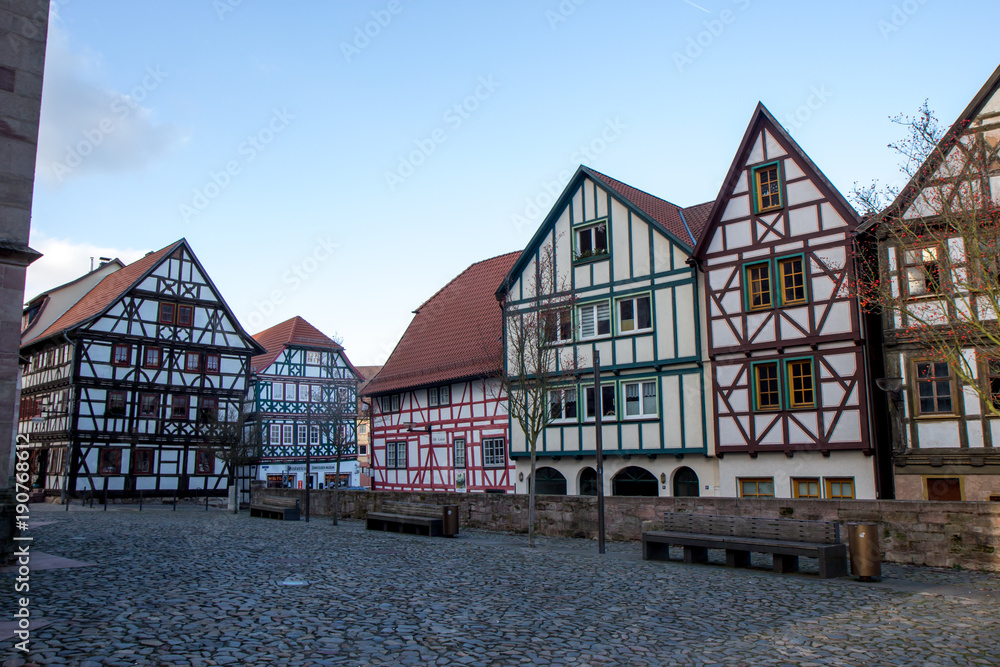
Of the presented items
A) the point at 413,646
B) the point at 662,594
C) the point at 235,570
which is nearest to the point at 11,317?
the point at 235,570

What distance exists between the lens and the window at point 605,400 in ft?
88.2

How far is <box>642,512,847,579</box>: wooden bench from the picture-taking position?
12772 millimetres

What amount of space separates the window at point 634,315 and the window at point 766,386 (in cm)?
390

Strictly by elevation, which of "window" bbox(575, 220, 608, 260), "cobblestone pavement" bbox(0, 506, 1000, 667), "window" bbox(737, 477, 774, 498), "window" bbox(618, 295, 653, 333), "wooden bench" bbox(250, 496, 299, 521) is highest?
"window" bbox(575, 220, 608, 260)

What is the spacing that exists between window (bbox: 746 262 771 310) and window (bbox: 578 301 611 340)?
4942 mm

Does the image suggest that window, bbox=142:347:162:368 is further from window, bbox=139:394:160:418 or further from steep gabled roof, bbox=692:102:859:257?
steep gabled roof, bbox=692:102:859:257

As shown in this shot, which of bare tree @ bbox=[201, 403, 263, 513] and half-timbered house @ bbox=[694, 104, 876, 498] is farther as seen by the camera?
bare tree @ bbox=[201, 403, 263, 513]

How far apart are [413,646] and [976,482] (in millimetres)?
17070

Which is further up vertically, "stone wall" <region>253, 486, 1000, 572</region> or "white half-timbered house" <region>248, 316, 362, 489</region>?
"white half-timbered house" <region>248, 316, 362, 489</region>

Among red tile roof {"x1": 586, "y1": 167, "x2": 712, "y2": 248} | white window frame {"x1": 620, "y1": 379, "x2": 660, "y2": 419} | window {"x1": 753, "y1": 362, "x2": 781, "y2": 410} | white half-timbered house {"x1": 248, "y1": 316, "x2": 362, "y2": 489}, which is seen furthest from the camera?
white half-timbered house {"x1": 248, "y1": 316, "x2": 362, "y2": 489}

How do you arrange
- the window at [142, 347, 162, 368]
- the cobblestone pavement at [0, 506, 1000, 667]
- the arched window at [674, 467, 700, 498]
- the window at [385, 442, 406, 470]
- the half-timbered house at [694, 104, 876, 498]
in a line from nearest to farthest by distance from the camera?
the cobblestone pavement at [0, 506, 1000, 667] < the half-timbered house at [694, 104, 876, 498] < the arched window at [674, 467, 700, 498] < the window at [385, 442, 406, 470] < the window at [142, 347, 162, 368]

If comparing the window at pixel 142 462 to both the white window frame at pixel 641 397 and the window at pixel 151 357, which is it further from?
the white window frame at pixel 641 397

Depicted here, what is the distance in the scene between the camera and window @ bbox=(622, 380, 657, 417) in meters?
25.8

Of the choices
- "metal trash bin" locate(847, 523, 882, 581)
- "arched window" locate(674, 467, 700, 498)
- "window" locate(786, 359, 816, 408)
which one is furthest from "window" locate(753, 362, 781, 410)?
"metal trash bin" locate(847, 523, 882, 581)
